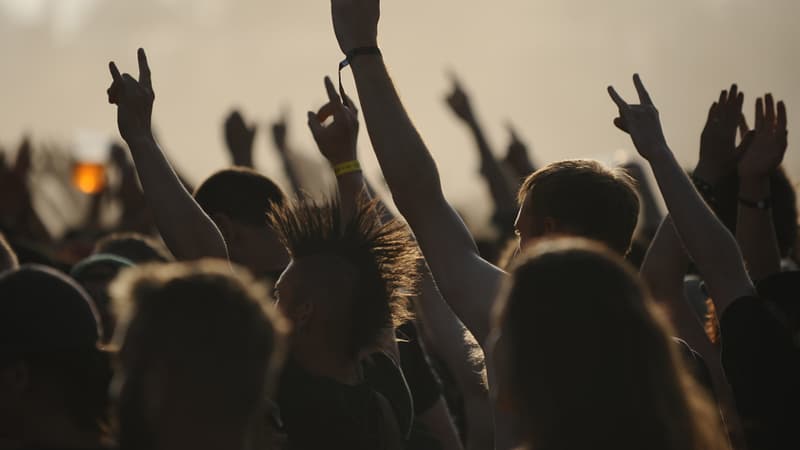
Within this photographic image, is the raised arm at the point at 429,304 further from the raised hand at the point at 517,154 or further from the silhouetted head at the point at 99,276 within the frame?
the raised hand at the point at 517,154

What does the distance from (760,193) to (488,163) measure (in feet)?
12.0

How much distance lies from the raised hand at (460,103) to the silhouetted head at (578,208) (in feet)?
14.6

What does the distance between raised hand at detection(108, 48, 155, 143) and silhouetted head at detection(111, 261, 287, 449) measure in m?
1.77

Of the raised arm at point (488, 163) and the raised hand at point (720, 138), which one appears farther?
the raised arm at point (488, 163)

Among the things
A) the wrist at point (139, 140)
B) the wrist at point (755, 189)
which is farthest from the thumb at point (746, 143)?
the wrist at point (139, 140)

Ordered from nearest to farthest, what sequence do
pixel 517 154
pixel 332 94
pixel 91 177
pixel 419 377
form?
pixel 419 377 < pixel 332 94 < pixel 517 154 < pixel 91 177

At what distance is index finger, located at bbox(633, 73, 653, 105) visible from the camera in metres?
4.07

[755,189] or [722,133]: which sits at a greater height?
[722,133]

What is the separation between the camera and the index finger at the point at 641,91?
13.3ft

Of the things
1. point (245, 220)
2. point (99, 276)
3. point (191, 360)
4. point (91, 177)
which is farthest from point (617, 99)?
point (91, 177)

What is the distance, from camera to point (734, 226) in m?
5.11

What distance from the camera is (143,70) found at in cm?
426

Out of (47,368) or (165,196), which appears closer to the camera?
(47,368)

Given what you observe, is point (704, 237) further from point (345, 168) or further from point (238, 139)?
point (238, 139)
